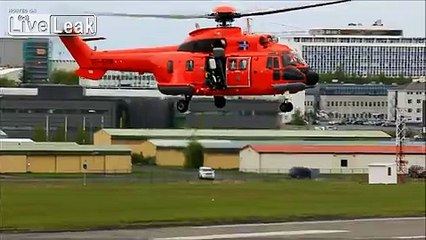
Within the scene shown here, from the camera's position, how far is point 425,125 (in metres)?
12.9

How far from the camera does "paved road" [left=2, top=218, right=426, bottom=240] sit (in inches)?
714

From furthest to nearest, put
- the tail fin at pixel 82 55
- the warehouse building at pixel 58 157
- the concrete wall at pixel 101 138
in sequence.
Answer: the warehouse building at pixel 58 157 < the concrete wall at pixel 101 138 < the tail fin at pixel 82 55

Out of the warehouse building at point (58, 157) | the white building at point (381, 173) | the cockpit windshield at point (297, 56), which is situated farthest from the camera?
the white building at point (381, 173)

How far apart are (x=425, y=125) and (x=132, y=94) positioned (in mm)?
4129

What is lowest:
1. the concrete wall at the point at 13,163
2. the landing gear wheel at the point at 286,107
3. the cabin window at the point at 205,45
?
the concrete wall at the point at 13,163

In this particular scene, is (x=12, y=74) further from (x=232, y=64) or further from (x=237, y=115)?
(x=237, y=115)

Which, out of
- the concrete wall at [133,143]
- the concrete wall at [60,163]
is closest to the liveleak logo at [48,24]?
the concrete wall at [133,143]

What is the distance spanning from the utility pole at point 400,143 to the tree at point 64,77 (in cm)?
383

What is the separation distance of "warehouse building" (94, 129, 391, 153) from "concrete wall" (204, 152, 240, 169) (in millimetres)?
250

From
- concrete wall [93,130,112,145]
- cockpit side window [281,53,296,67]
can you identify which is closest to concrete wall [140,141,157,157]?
concrete wall [93,130,112,145]

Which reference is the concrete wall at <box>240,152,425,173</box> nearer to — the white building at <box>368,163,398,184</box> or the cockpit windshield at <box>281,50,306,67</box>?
the white building at <box>368,163,398,184</box>

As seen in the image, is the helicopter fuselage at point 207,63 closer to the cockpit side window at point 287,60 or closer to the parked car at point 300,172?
the cockpit side window at point 287,60

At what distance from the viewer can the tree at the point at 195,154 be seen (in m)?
14.6

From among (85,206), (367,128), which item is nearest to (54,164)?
(367,128)
